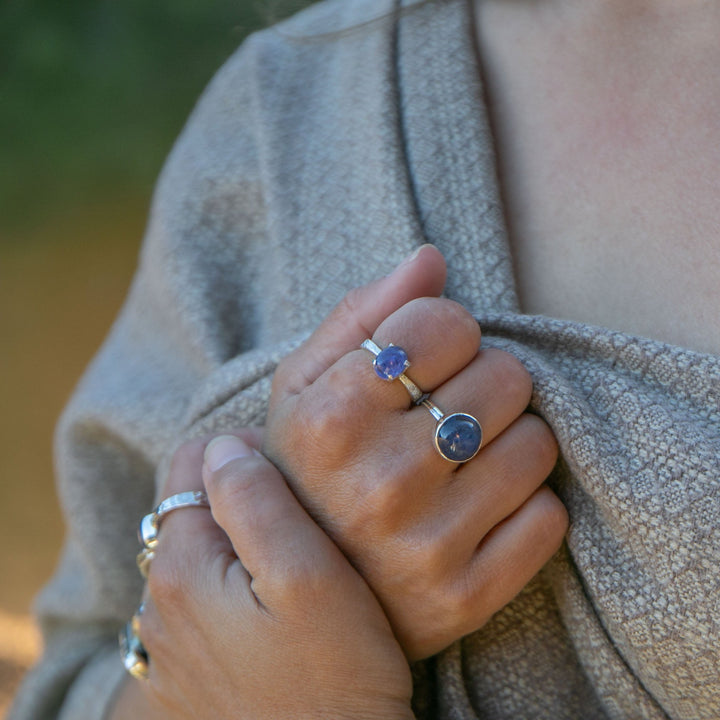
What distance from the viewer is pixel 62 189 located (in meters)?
1.77

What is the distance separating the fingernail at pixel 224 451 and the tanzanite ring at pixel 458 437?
0.17 m

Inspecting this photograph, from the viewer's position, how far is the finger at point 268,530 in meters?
0.57

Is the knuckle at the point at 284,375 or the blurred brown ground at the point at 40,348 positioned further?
the blurred brown ground at the point at 40,348

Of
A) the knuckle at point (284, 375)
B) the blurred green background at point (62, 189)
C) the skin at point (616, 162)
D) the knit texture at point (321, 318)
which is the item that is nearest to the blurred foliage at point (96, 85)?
the blurred green background at point (62, 189)

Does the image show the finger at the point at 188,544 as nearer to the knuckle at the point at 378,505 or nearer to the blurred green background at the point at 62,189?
the knuckle at the point at 378,505

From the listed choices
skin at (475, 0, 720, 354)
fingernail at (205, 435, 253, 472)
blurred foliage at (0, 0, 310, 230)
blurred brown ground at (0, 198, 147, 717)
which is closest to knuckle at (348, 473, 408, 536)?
fingernail at (205, 435, 253, 472)

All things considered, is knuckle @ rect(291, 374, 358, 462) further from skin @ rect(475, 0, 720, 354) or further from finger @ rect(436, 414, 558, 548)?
skin @ rect(475, 0, 720, 354)

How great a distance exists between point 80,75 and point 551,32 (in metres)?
1.15

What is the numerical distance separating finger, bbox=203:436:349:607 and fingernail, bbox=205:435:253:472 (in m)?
0.01

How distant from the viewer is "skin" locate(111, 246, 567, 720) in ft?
1.88

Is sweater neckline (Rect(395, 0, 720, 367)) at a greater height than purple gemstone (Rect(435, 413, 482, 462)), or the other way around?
sweater neckline (Rect(395, 0, 720, 367))

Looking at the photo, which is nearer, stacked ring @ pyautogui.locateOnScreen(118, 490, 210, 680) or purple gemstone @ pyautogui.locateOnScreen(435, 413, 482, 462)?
purple gemstone @ pyautogui.locateOnScreen(435, 413, 482, 462)

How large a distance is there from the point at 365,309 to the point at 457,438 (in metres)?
0.13

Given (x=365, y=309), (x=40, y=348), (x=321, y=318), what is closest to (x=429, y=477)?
(x=365, y=309)
